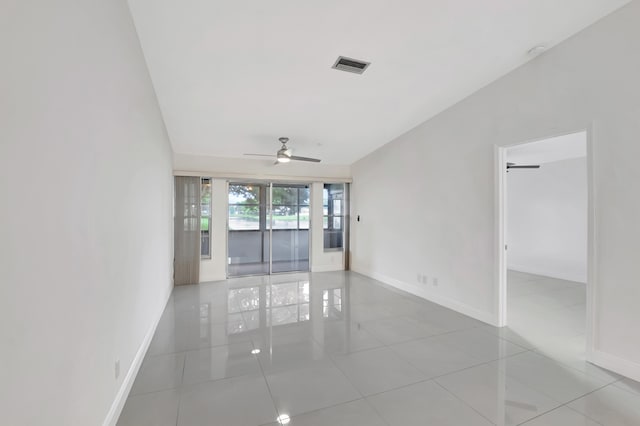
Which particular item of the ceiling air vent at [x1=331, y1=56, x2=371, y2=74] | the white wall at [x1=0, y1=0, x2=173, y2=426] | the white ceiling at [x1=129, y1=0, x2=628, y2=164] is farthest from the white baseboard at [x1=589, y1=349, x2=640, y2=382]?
the white wall at [x1=0, y1=0, x2=173, y2=426]

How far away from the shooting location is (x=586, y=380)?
2525 millimetres

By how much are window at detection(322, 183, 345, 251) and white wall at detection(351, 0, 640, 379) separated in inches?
35.4

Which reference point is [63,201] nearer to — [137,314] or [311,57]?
[137,314]

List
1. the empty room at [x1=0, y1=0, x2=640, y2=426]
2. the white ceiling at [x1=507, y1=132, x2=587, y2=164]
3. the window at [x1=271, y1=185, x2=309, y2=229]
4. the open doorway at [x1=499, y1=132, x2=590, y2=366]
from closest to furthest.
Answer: the empty room at [x1=0, y1=0, x2=640, y2=426] → the open doorway at [x1=499, y1=132, x2=590, y2=366] → the white ceiling at [x1=507, y1=132, x2=587, y2=164] → the window at [x1=271, y1=185, x2=309, y2=229]

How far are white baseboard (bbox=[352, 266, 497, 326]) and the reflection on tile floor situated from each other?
12 centimetres

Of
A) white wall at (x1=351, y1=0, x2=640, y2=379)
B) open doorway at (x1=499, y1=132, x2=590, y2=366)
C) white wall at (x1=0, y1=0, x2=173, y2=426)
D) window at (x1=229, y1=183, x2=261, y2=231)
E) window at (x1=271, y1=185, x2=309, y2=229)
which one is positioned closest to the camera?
white wall at (x1=0, y1=0, x2=173, y2=426)

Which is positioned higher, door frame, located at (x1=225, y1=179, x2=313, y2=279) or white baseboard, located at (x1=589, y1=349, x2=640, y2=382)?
door frame, located at (x1=225, y1=179, x2=313, y2=279)

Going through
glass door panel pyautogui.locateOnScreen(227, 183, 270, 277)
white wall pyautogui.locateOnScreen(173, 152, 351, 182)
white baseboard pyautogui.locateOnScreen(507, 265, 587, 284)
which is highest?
white wall pyautogui.locateOnScreen(173, 152, 351, 182)

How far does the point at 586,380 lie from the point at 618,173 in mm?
1878

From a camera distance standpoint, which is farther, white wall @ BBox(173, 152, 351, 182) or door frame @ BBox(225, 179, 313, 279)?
door frame @ BBox(225, 179, 313, 279)

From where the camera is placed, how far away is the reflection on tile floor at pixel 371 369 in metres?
2.11

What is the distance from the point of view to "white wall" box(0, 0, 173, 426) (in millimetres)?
→ 987

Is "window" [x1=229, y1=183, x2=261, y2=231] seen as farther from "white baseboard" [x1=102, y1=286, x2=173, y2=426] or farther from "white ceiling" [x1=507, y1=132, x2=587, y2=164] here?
"white ceiling" [x1=507, y1=132, x2=587, y2=164]

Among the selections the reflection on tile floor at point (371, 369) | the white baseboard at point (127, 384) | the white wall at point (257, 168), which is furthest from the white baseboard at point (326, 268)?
the white baseboard at point (127, 384)
